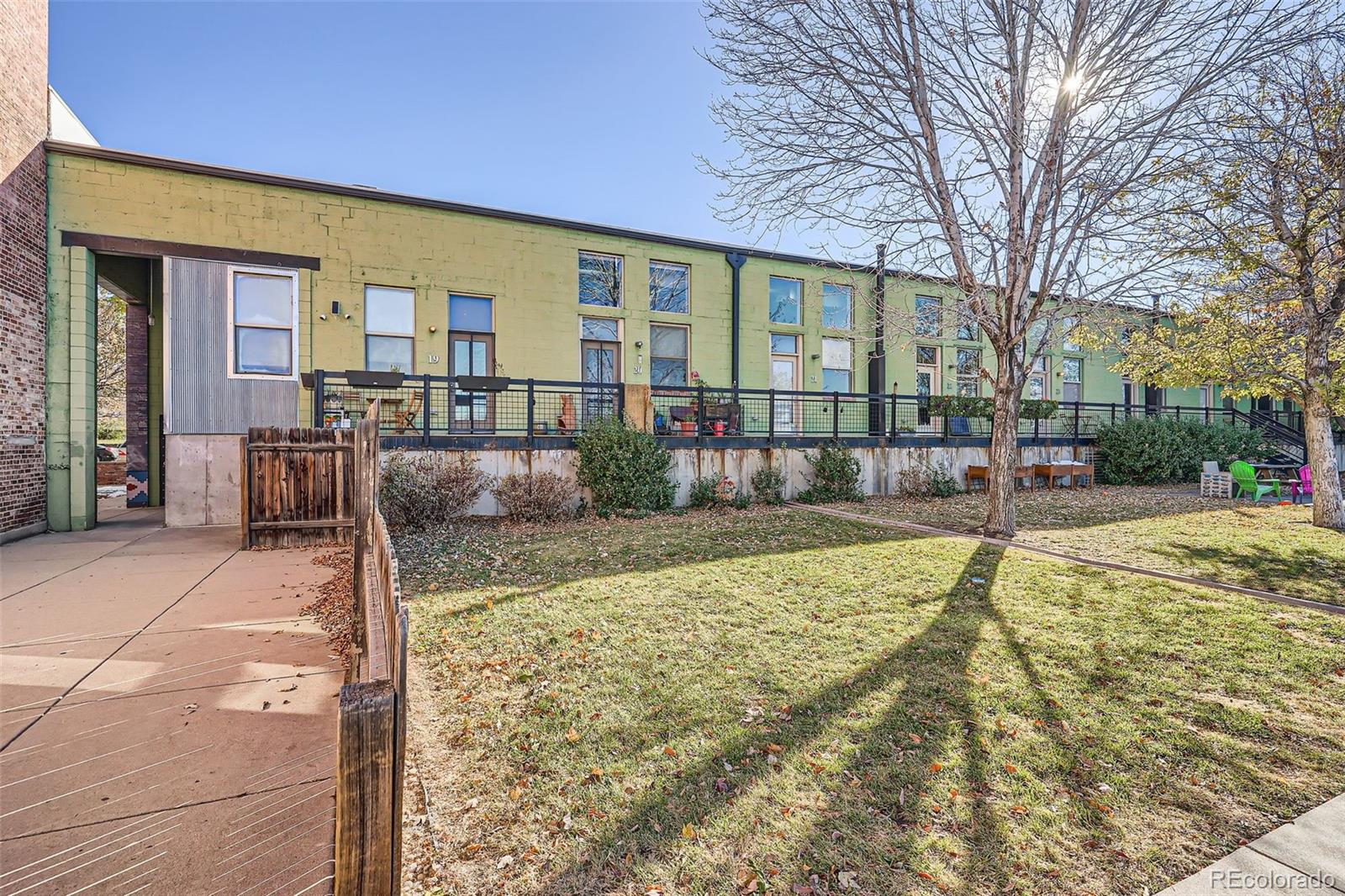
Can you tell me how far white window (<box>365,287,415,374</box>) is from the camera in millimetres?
11008

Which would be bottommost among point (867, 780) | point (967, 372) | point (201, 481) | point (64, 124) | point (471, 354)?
point (867, 780)

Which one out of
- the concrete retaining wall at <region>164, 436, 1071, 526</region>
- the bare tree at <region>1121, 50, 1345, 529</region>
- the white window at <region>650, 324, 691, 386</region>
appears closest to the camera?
the bare tree at <region>1121, 50, 1345, 529</region>

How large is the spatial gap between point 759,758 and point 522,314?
10.9 meters

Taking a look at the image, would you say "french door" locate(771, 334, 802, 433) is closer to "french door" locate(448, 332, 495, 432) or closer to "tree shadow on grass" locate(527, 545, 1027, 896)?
"french door" locate(448, 332, 495, 432)

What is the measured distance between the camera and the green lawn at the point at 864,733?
212cm

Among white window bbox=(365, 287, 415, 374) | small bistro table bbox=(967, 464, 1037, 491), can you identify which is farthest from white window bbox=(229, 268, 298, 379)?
small bistro table bbox=(967, 464, 1037, 491)

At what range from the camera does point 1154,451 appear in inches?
561

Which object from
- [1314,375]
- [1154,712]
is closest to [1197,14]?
[1314,375]

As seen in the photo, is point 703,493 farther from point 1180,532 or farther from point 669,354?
point 1180,532

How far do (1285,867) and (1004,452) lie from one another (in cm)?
671

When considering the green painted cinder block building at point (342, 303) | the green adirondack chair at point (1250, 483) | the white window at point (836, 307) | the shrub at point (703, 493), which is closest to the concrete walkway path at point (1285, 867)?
the green painted cinder block building at point (342, 303)

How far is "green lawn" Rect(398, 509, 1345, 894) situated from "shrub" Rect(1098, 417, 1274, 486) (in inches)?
441

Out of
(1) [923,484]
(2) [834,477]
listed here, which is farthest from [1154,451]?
(2) [834,477]

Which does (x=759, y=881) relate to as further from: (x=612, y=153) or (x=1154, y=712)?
(x=612, y=153)
